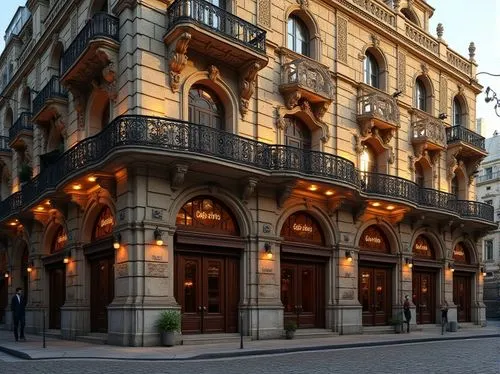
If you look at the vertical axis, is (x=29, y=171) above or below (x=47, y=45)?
below

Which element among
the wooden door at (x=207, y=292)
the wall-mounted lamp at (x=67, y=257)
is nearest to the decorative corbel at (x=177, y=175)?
the wooden door at (x=207, y=292)

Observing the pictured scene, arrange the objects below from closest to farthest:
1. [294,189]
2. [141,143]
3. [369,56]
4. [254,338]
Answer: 1. [141,143]
2. [254,338]
3. [294,189]
4. [369,56]

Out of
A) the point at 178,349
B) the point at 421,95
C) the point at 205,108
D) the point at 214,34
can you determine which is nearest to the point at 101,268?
the point at 178,349

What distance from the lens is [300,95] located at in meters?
23.4

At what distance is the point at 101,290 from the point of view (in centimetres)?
2158

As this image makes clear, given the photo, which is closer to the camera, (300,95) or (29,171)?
(300,95)

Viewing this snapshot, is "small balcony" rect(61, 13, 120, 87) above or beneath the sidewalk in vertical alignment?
above

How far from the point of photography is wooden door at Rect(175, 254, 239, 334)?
1998 cm

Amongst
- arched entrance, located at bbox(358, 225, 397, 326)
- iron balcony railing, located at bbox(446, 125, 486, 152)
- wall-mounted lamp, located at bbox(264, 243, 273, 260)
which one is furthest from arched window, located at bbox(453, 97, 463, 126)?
wall-mounted lamp, located at bbox(264, 243, 273, 260)

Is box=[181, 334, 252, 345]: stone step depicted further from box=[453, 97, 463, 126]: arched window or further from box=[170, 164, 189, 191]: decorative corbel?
box=[453, 97, 463, 126]: arched window

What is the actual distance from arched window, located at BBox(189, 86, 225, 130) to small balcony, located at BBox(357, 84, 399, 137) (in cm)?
749

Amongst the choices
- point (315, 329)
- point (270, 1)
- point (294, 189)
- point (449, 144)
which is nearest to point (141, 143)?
point (294, 189)

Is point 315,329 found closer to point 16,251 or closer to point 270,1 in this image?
point 270,1

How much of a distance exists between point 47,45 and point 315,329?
58.2 ft
